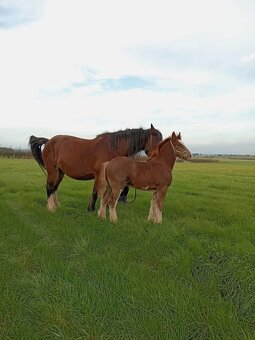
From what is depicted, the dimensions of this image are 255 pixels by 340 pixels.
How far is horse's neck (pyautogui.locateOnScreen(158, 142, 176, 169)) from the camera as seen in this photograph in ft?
27.2

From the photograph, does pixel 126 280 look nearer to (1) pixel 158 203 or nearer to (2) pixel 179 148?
(1) pixel 158 203

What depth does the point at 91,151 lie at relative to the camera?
29.6 ft

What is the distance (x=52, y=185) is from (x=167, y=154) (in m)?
3.59

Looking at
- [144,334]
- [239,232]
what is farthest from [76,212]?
[144,334]

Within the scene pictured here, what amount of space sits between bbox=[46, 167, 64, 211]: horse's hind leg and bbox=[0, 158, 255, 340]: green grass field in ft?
5.78

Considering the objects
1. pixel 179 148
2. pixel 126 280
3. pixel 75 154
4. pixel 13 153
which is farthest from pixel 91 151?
pixel 13 153

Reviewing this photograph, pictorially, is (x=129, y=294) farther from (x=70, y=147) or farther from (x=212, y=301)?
(x=70, y=147)

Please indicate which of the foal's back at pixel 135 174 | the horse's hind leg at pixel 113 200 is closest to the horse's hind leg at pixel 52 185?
the horse's hind leg at pixel 113 200

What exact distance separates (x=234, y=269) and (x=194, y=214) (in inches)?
182

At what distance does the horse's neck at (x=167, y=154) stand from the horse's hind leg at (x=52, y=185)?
331 centimetres

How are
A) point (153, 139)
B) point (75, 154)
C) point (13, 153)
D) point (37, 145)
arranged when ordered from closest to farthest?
point (153, 139), point (75, 154), point (37, 145), point (13, 153)

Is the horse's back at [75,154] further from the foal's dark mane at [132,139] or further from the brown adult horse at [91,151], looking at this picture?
the foal's dark mane at [132,139]

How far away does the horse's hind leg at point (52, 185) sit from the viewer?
9.70 meters

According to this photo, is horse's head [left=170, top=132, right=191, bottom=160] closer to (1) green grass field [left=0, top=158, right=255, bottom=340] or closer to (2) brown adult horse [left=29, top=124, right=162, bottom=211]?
(2) brown adult horse [left=29, top=124, right=162, bottom=211]
